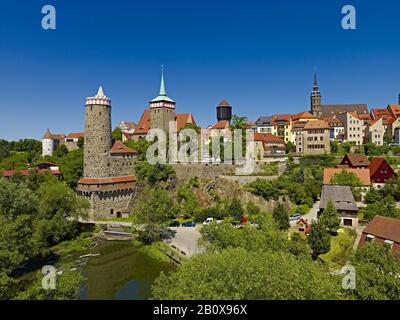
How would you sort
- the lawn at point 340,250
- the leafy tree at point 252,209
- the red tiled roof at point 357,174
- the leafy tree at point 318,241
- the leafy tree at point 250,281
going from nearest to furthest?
the leafy tree at point 250,281 < the lawn at point 340,250 < the leafy tree at point 318,241 < the leafy tree at point 252,209 < the red tiled roof at point 357,174

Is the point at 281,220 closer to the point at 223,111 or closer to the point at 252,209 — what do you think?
the point at 252,209

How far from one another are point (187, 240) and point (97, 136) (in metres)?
20.1

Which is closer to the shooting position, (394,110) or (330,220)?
(330,220)

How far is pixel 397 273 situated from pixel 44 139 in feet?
235

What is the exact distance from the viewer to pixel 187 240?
94.6 feet

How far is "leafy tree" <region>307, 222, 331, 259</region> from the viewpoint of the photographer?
74.3 ft

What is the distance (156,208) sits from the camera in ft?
101

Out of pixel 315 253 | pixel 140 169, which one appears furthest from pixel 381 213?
pixel 140 169

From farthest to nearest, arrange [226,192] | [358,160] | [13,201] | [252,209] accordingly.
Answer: [358,160], [226,192], [252,209], [13,201]

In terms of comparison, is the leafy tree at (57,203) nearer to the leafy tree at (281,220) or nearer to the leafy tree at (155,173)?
the leafy tree at (155,173)

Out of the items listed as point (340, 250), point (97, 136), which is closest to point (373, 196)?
point (340, 250)

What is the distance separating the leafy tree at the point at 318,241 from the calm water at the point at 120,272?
11.1 meters

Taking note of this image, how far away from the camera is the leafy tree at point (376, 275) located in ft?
43.0

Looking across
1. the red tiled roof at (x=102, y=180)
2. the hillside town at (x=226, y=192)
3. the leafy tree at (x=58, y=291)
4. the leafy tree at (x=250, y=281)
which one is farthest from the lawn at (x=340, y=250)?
the red tiled roof at (x=102, y=180)
